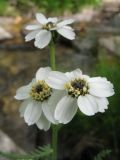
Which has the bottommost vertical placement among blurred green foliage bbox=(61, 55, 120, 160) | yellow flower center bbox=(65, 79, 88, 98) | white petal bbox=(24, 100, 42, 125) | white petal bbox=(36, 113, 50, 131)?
blurred green foliage bbox=(61, 55, 120, 160)

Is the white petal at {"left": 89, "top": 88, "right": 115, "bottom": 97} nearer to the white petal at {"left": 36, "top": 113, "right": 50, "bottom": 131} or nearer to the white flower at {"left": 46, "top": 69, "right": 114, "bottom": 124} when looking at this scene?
the white flower at {"left": 46, "top": 69, "right": 114, "bottom": 124}

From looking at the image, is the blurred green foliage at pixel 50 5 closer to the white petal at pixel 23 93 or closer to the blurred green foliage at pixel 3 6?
the blurred green foliage at pixel 3 6

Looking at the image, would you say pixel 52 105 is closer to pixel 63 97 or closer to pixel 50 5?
pixel 63 97

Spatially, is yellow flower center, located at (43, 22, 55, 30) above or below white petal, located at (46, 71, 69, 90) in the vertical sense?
above

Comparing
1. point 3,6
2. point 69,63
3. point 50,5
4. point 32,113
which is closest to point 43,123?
point 32,113

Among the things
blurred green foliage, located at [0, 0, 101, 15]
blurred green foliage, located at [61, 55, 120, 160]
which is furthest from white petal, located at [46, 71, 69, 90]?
blurred green foliage, located at [0, 0, 101, 15]

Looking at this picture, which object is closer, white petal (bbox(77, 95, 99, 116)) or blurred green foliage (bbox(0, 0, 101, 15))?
white petal (bbox(77, 95, 99, 116))

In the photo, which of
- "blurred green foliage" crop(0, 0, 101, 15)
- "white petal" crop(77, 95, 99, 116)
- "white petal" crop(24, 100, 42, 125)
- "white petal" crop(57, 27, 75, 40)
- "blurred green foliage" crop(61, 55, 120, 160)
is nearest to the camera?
"white petal" crop(77, 95, 99, 116)

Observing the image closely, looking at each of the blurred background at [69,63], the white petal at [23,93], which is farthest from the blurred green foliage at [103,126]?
the white petal at [23,93]
